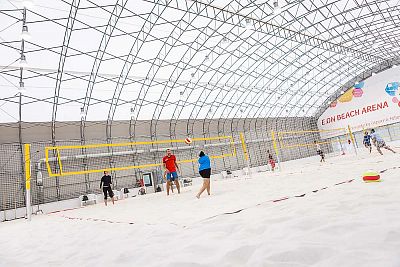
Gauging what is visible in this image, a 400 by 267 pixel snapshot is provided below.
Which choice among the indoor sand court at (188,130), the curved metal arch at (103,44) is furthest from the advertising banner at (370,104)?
the curved metal arch at (103,44)

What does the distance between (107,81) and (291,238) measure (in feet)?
61.0

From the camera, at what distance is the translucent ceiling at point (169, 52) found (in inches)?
576

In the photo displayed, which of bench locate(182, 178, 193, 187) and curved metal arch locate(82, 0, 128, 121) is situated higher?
curved metal arch locate(82, 0, 128, 121)

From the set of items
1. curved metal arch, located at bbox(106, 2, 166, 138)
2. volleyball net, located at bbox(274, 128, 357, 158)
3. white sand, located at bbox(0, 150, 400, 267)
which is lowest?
white sand, located at bbox(0, 150, 400, 267)

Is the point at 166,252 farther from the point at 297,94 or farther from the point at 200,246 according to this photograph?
the point at 297,94

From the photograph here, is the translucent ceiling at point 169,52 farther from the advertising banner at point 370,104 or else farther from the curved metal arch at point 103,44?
the advertising banner at point 370,104

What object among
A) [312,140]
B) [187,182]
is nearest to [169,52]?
[187,182]

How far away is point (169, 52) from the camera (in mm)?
18797

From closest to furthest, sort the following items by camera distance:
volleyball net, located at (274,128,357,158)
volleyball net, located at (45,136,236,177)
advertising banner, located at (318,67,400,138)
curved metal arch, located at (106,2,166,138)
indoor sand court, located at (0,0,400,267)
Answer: indoor sand court, located at (0,0,400,267) → curved metal arch, located at (106,2,166,138) → volleyball net, located at (45,136,236,177) → advertising banner, located at (318,67,400,138) → volleyball net, located at (274,128,357,158)

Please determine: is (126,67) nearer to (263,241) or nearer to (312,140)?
(263,241)

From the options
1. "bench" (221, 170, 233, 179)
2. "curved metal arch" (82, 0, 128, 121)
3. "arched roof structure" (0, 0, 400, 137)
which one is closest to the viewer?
"curved metal arch" (82, 0, 128, 121)

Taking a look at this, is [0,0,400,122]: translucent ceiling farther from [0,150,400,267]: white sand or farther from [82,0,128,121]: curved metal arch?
[0,150,400,267]: white sand

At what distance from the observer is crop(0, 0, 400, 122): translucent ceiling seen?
48.0 feet

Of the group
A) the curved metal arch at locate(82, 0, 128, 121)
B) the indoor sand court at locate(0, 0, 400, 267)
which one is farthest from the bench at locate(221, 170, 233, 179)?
the curved metal arch at locate(82, 0, 128, 121)
